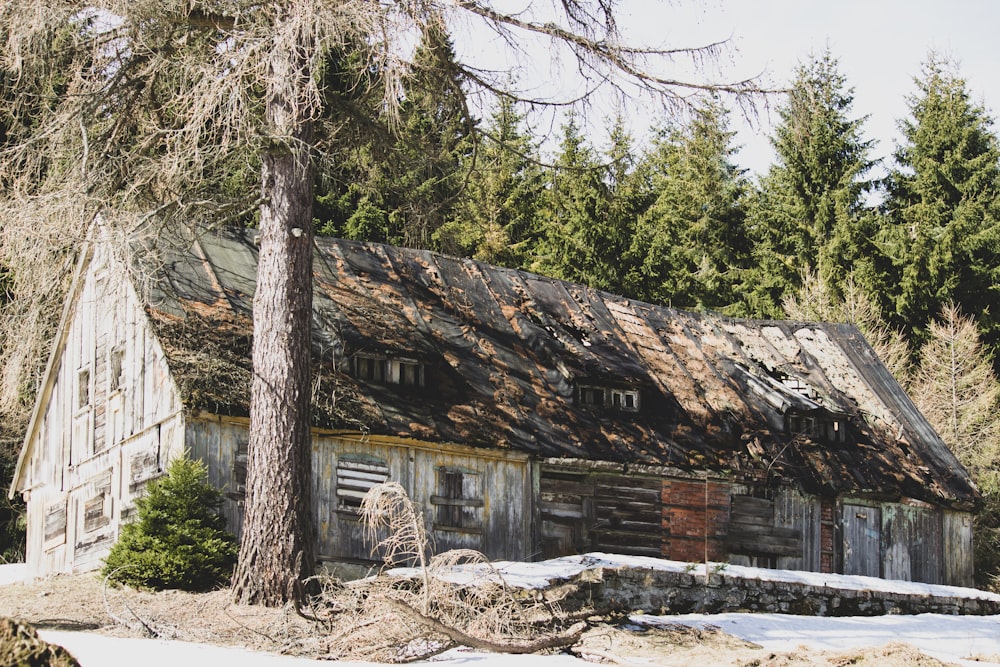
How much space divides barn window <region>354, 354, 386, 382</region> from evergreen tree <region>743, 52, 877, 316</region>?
23.2 metres

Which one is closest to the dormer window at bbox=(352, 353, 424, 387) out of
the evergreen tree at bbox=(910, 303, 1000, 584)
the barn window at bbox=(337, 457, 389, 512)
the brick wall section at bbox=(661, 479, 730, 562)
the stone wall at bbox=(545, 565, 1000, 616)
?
the barn window at bbox=(337, 457, 389, 512)

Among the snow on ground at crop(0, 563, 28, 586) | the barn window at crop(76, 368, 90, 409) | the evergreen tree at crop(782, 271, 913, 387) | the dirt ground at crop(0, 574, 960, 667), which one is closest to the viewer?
the dirt ground at crop(0, 574, 960, 667)

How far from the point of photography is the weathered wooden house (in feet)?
66.6

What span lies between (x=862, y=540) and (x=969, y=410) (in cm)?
1140

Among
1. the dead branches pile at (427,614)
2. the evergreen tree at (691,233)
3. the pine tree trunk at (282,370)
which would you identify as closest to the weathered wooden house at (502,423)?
the pine tree trunk at (282,370)

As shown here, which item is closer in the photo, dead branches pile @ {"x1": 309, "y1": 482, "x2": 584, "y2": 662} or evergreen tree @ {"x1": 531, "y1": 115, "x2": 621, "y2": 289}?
dead branches pile @ {"x1": 309, "y1": 482, "x2": 584, "y2": 662}

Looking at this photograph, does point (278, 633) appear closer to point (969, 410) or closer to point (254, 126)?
point (254, 126)

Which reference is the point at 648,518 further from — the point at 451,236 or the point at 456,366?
the point at 451,236

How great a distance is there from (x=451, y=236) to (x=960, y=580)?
601 inches

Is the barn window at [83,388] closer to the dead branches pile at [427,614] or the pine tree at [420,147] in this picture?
the pine tree at [420,147]

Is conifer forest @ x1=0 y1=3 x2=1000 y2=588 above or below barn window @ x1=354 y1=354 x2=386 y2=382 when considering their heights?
above

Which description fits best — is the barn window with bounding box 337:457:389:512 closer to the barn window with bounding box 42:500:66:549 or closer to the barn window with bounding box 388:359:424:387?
the barn window with bounding box 388:359:424:387

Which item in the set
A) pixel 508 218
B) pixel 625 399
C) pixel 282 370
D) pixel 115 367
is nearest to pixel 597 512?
pixel 625 399

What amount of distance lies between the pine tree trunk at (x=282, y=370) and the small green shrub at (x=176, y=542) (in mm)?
2023
